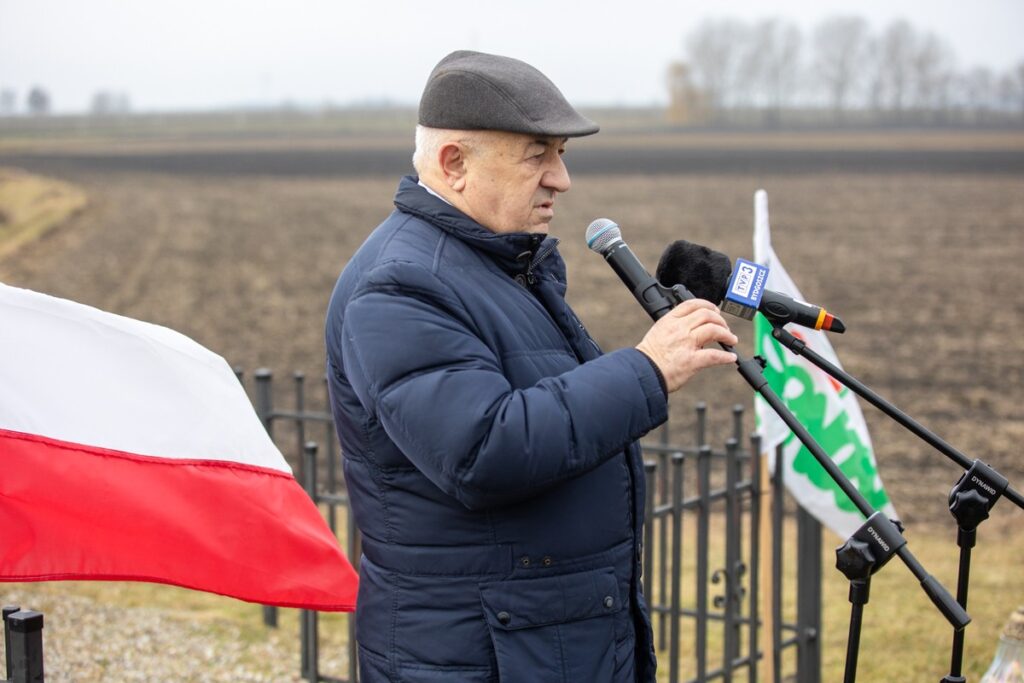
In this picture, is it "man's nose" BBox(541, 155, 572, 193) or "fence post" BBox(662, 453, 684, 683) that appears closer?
"man's nose" BBox(541, 155, 572, 193)

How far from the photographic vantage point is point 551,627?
206 centimetres

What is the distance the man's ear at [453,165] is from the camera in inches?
85.0

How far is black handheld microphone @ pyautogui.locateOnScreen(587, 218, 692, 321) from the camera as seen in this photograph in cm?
216

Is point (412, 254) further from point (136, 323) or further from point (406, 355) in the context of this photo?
point (136, 323)

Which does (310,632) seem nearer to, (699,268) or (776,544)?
(776,544)

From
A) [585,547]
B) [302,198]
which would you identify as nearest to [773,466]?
[585,547]

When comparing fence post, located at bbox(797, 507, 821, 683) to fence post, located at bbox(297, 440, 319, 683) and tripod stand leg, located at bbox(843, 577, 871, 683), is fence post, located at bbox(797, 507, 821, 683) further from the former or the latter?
tripod stand leg, located at bbox(843, 577, 871, 683)

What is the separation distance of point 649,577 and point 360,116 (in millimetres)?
95745

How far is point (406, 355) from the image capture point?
1946mm

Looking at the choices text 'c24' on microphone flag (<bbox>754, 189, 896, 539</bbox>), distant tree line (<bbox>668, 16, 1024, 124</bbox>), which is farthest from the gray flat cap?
distant tree line (<bbox>668, 16, 1024, 124</bbox>)

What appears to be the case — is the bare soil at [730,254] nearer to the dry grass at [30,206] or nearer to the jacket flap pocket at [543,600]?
the dry grass at [30,206]

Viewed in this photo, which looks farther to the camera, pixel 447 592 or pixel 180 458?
pixel 180 458

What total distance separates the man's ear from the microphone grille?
0.92 feet

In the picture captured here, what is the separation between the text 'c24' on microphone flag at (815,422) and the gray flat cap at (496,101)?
6.94 feet
